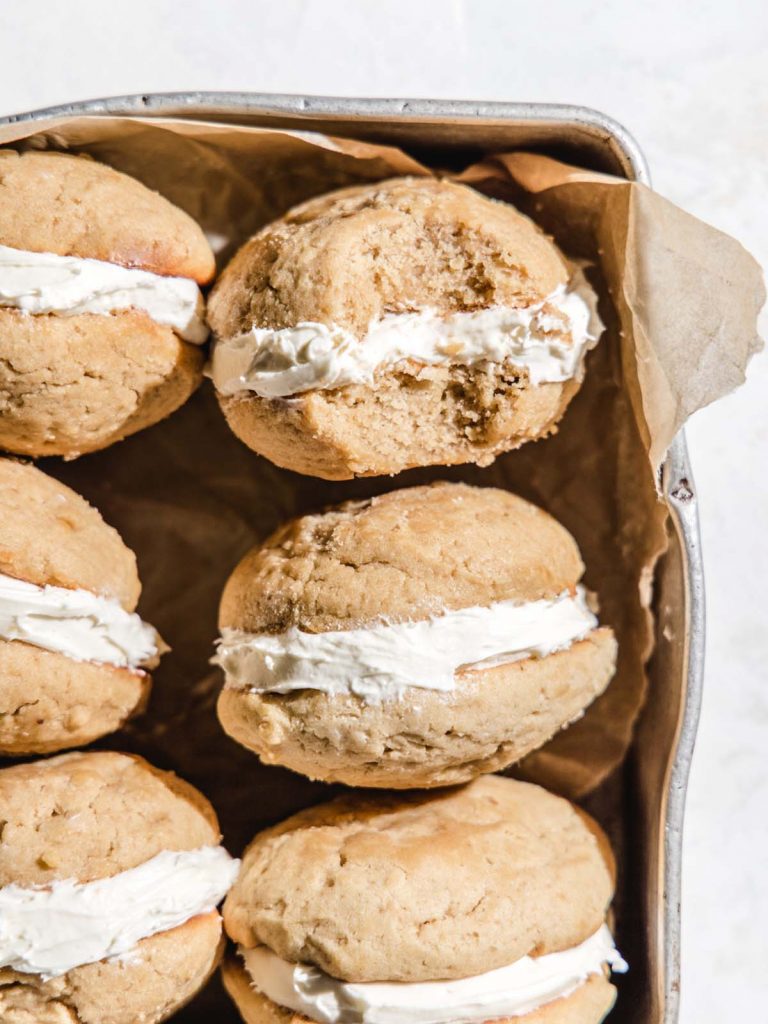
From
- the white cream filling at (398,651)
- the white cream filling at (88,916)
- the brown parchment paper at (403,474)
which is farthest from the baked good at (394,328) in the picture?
the white cream filling at (88,916)

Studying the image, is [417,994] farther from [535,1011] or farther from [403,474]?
[403,474]

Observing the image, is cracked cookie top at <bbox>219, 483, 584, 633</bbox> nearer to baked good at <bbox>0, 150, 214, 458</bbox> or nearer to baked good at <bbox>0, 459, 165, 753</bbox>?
baked good at <bbox>0, 459, 165, 753</bbox>

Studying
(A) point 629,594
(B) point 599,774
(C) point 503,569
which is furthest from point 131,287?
(B) point 599,774

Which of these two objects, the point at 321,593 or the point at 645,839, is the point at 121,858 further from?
the point at 645,839

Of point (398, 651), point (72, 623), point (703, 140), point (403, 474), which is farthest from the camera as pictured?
point (703, 140)

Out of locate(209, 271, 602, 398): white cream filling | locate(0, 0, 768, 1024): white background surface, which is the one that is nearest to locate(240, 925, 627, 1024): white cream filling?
locate(0, 0, 768, 1024): white background surface

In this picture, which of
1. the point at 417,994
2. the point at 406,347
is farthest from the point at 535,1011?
the point at 406,347
